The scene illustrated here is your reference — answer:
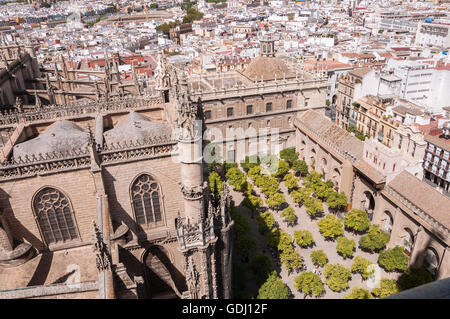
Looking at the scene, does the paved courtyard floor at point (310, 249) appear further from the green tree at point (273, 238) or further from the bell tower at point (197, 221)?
the bell tower at point (197, 221)

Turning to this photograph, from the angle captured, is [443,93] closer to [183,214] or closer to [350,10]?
[183,214]

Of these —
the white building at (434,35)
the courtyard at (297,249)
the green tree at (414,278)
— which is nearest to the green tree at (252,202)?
the courtyard at (297,249)

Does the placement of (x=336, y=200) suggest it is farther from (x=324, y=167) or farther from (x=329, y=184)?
(x=324, y=167)

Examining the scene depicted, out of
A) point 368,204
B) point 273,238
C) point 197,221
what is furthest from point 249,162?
point 197,221

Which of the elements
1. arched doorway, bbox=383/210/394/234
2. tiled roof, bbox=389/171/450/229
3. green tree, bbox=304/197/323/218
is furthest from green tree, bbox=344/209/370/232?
tiled roof, bbox=389/171/450/229

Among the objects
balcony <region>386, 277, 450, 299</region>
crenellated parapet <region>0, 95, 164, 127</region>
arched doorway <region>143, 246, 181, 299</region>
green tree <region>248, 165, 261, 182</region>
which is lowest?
green tree <region>248, 165, 261, 182</region>

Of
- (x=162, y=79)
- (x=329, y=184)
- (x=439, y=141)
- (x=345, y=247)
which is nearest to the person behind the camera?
(x=162, y=79)

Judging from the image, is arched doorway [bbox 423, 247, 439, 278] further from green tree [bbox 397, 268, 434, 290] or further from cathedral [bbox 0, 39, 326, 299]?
cathedral [bbox 0, 39, 326, 299]
